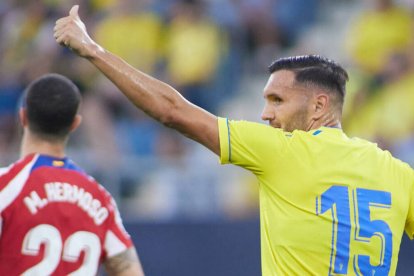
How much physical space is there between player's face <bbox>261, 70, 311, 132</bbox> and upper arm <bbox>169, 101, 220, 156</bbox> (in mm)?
340

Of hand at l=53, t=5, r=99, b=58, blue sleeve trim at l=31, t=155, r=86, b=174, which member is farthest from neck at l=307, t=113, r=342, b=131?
blue sleeve trim at l=31, t=155, r=86, b=174

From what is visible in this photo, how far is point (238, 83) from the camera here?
39.2 feet

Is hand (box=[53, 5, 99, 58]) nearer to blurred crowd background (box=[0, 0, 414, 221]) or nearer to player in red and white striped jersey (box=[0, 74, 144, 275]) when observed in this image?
player in red and white striped jersey (box=[0, 74, 144, 275])

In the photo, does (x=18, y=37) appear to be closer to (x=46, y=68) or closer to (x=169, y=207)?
(x=46, y=68)

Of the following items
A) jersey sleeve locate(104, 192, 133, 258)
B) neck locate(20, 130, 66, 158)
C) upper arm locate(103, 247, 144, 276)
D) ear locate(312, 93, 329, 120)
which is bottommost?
upper arm locate(103, 247, 144, 276)

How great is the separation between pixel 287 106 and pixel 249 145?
332 millimetres

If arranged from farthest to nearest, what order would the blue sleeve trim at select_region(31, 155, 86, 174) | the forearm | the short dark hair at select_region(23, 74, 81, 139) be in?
the short dark hair at select_region(23, 74, 81, 139), the blue sleeve trim at select_region(31, 155, 86, 174), the forearm

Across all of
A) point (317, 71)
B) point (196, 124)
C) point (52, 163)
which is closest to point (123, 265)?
point (52, 163)

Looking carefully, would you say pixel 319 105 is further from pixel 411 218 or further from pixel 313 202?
pixel 411 218

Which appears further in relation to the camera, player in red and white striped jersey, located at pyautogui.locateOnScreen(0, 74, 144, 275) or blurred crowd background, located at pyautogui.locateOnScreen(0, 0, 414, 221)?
blurred crowd background, located at pyautogui.locateOnScreen(0, 0, 414, 221)

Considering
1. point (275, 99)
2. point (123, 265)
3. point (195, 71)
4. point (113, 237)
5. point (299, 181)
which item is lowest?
point (123, 265)

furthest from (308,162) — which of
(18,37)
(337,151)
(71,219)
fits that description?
(18,37)

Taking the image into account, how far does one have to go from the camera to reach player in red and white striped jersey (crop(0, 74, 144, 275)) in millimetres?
5012

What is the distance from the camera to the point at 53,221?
16.7 ft
